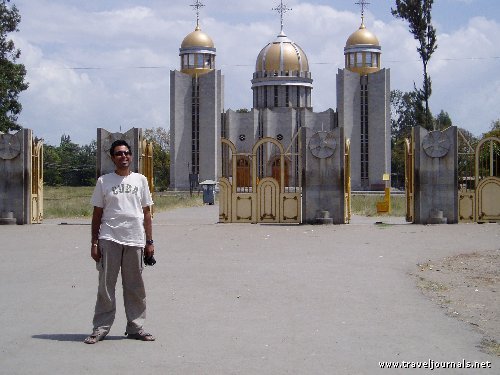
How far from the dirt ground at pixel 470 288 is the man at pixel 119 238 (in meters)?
3.26

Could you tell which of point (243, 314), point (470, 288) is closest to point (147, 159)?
point (470, 288)

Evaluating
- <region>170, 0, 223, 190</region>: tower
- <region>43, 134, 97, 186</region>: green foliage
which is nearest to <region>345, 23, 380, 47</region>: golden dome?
<region>170, 0, 223, 190</region>: tower

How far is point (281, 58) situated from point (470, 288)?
7180 centimetres

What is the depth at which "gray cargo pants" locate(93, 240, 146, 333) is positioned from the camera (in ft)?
25.6

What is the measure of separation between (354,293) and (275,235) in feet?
34.3

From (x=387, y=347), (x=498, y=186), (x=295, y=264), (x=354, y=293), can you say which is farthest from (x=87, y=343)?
(x=498, y=186)

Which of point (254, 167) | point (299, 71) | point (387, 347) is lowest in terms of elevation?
point (387, 347)

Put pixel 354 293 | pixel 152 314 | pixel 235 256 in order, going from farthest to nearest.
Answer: pixel 235 256 → pixel 354 293 → pixel 152 314

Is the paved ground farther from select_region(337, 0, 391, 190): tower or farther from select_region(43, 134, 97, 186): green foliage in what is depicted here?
select_region(43, 134, 97, 186): green foliage

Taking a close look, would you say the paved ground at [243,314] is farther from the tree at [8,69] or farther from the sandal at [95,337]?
the tree at [8,69]

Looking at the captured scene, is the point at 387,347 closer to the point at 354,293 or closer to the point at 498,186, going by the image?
the point at 354,293

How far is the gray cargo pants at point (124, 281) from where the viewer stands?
7809 millimetres

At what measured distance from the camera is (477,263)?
1469 centimetres

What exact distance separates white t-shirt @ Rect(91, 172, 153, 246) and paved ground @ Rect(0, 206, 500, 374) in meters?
0.96
